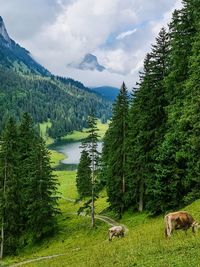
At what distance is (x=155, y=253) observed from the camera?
21.0m

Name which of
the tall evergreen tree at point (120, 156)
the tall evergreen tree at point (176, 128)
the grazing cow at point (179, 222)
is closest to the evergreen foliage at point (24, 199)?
the tall evergreen tree at point (120, 156)

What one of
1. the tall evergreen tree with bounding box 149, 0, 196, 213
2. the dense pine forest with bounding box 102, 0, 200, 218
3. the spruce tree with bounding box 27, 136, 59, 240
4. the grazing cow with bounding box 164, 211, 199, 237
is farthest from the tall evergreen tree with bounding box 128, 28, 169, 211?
the grazing cow with bounding box 164, 211, 199, 237

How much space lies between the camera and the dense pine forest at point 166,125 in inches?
1619

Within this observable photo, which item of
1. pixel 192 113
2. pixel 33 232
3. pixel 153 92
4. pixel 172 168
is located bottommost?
pixel 33 232

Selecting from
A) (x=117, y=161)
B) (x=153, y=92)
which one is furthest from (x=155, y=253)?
(x=117, y=161)

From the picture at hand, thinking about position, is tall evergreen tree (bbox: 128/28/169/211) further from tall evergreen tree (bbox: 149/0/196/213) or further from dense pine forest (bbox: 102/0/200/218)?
tall evergreen tree (bbox: 149/0/196/213)

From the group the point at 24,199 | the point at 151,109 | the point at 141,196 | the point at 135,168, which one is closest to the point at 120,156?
the point at 135,168

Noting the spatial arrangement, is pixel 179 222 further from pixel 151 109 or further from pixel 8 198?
pixel 8 198

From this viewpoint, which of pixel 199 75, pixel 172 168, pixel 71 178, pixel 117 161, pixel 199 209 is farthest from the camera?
pixel 71 178

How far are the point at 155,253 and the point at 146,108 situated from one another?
30709 millimetres

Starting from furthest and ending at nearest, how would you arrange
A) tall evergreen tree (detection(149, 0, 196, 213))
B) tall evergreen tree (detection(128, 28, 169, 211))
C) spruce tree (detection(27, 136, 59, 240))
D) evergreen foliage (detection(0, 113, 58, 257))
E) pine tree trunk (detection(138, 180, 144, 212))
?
1. spruce tree (detection(27, 136, 59, 240))
2. evergreen foliage (detection(0, 113, 58, 257))
3. pine tree trunk (detection(138, 180, 144, 212))
4. tall evergreen tree (detection(128, 28, 169, 211))
5. tall evergreen tree (detection(149, 0, 196, 213))

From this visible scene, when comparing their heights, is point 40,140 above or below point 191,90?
below

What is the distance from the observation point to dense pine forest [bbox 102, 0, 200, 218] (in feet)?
135

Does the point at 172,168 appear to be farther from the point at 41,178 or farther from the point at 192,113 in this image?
the point at 41,178
